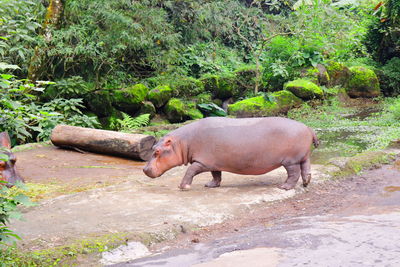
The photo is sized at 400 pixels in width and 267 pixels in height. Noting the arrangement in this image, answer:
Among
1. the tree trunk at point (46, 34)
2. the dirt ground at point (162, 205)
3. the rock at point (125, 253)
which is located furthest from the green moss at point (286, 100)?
the rock at point (125, 253)

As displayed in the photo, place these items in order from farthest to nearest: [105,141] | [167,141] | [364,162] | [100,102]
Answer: [100,102] < [105,141] < [364,162] < [167,141]

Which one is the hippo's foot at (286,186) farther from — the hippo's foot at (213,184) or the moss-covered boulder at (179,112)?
the moss-covered boulder at (179,112)

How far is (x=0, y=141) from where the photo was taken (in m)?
5.75

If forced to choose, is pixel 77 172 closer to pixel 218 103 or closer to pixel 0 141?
pixel 0 141

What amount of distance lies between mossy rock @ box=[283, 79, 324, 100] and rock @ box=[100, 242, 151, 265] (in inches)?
425

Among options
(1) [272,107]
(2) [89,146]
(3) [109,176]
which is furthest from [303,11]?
(3) [109,176]

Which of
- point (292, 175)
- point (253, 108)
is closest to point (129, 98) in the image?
point (253, 108)

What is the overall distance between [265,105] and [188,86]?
A: 292 cm

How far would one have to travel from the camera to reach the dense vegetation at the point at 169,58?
12.1m

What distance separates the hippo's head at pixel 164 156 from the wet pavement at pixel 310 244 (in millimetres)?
1662

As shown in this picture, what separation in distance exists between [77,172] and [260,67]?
10378 mm

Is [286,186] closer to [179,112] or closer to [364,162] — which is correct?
[364,162]

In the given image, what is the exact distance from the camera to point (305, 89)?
13836 mm

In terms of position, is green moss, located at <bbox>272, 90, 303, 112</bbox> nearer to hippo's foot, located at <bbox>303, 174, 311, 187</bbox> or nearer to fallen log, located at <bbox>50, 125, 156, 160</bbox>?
fallen log, located at <bbox>50, 125, 156, 160</bbox>
